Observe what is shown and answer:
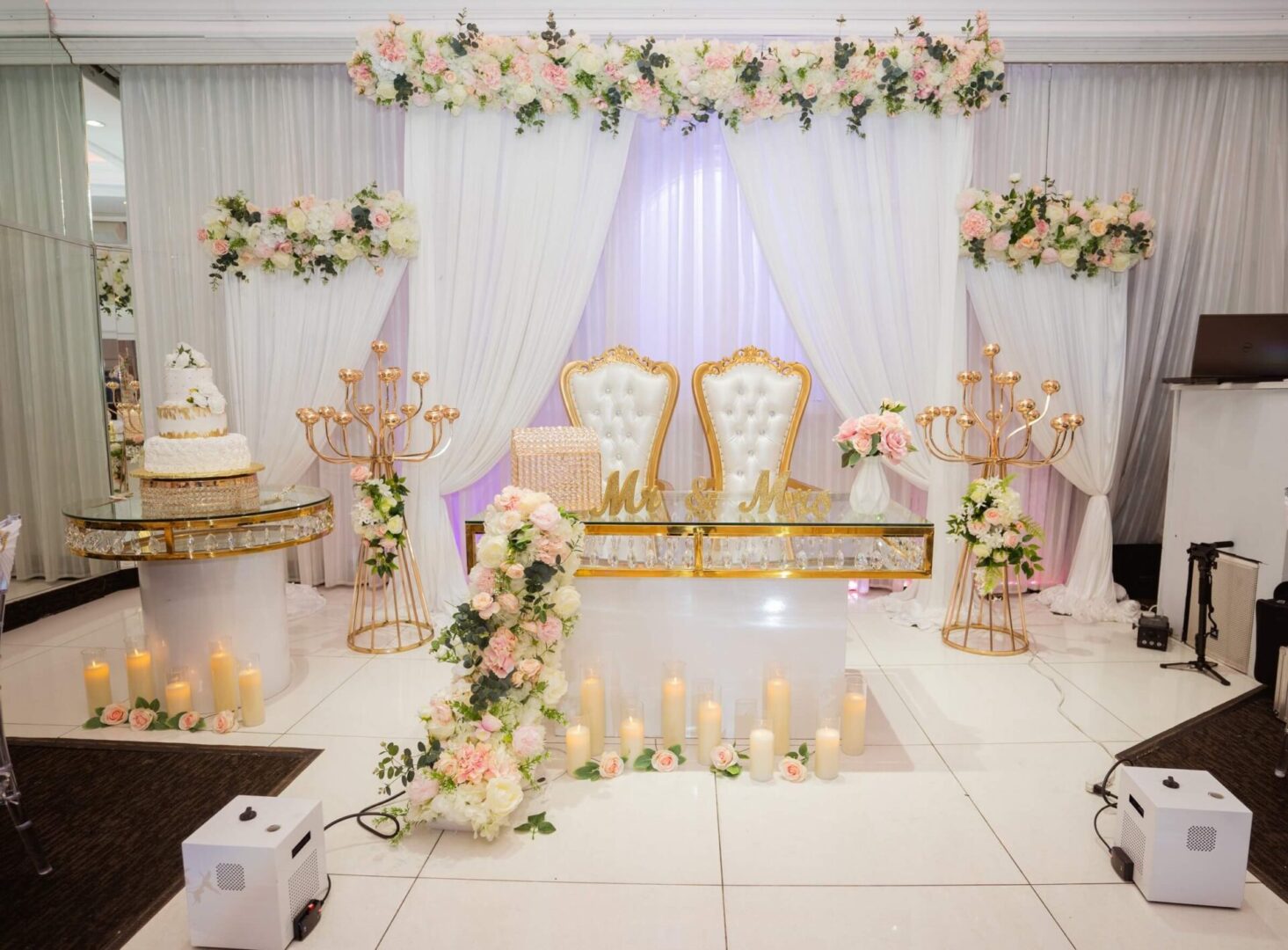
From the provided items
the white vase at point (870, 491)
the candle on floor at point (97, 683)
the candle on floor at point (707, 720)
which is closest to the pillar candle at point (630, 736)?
the candle on floor at point (707, 720)

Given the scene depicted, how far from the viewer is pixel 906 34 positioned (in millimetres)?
4406

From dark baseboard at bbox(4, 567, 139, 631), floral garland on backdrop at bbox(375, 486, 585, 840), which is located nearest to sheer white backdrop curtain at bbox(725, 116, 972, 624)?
floral garland on backdrop at bbox(375, 486, 585, 840)

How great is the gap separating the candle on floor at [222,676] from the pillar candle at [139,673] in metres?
0.26

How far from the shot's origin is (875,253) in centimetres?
465

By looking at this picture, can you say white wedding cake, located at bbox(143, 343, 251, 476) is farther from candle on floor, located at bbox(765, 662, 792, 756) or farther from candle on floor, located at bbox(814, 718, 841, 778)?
candle on floor, located at bbox(814, 718, 841, 778)

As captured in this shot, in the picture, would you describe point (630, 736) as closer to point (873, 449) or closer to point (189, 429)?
point (873, 449)

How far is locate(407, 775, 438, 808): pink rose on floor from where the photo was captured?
2.36 metres

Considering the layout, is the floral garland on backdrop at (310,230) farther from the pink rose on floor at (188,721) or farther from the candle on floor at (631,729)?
the candle on floor at (631,729)

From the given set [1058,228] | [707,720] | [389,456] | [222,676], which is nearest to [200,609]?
[222,676]

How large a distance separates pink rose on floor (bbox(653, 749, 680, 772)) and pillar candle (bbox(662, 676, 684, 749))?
0.09 meters

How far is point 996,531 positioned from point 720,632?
1.71 metres

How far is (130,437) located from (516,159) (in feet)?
10.3

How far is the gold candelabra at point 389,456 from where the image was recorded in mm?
4035

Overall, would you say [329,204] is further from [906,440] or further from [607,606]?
[906,440]
